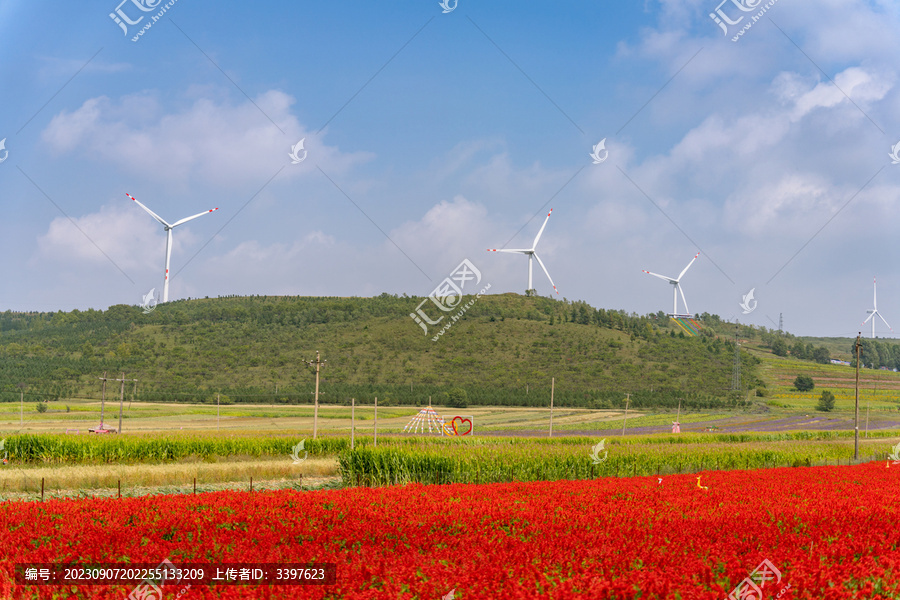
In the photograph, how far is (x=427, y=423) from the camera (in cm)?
8056

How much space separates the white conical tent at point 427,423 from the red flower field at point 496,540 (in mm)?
54376

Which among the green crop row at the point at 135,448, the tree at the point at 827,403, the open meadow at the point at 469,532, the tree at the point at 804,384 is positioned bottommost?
the tree at the point at 827,403

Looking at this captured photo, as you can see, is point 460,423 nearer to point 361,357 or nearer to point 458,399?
point 458,399

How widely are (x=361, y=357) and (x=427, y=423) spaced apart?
54236 millimetres

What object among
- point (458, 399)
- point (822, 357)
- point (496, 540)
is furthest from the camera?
point (822, 357)

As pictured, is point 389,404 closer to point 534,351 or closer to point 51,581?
point 534,351

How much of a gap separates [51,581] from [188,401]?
106 m

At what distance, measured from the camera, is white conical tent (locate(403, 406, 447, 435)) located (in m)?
74.0

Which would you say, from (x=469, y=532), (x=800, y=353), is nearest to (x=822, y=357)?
(x=800, y=353)

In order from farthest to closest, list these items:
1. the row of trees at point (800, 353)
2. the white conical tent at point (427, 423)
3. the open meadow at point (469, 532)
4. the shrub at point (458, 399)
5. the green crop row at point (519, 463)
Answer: the row of trees at point (800, 353) → the shrub at point (458, 399) → the white conical tent at point (427, 423) → the green crop row at point (519, 463) → the open meadow at point (469, 532)

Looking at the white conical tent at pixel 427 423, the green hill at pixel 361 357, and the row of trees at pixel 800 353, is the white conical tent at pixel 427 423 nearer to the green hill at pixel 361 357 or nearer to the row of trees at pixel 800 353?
the green hill at pixel 361 357

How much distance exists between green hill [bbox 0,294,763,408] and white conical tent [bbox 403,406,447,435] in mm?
29374

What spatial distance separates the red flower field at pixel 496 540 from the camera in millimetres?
8711

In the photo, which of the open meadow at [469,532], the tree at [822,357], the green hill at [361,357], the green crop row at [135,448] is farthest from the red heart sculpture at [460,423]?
the tree at [822,357]
